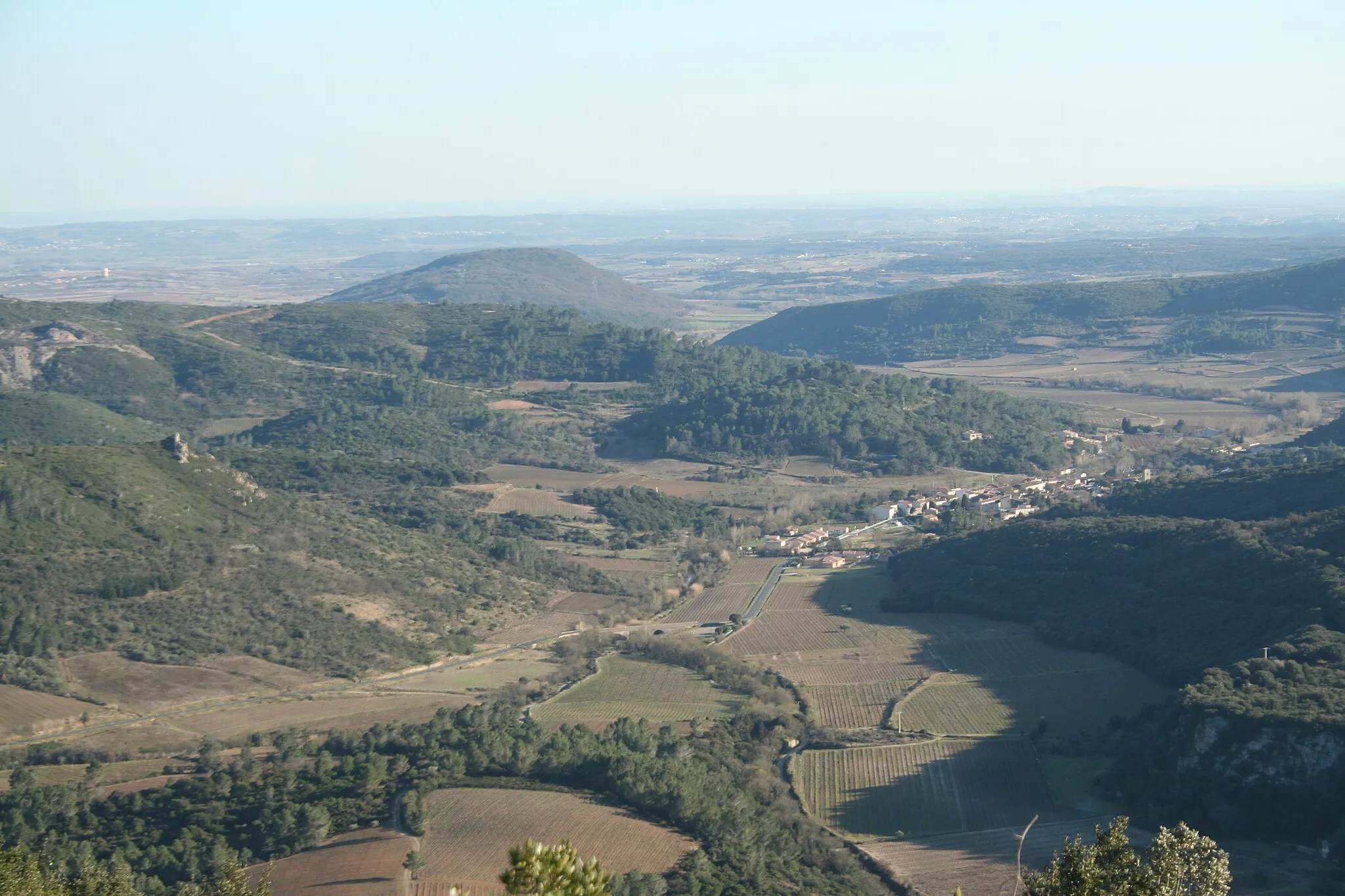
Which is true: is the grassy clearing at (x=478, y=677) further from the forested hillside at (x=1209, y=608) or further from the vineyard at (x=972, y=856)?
the vineyard at (x=972, y=856)

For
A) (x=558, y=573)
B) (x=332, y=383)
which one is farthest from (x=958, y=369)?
(x=558, y=573)

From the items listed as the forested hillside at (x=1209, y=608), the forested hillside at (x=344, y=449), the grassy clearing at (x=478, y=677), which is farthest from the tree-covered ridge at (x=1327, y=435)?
the grassy clearing at (x=478, y=677)

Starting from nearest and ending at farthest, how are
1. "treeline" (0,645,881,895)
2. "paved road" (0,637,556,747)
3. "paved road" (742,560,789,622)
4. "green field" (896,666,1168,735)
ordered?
1. "treeline" (0,645,881,895)
2. "paved road" (0,637,556,747)
3. "green field" (896,666,1168,735)
4. "paved road" (742,560,789,622)

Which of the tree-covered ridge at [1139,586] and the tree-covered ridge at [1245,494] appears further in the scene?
the tree-covered ridge at [1245,494]

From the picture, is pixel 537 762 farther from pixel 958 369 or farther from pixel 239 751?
pixel 958 369

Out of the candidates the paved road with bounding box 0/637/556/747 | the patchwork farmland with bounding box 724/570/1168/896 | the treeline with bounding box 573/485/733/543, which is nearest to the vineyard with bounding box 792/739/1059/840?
the patchwork farmland with bounding box 724/570/1168/896

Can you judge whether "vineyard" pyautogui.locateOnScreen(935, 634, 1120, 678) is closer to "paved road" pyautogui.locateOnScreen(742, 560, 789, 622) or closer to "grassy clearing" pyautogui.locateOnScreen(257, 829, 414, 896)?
"paved road" pyautogui.locateOnScreen(742, 560, 789, 622)
